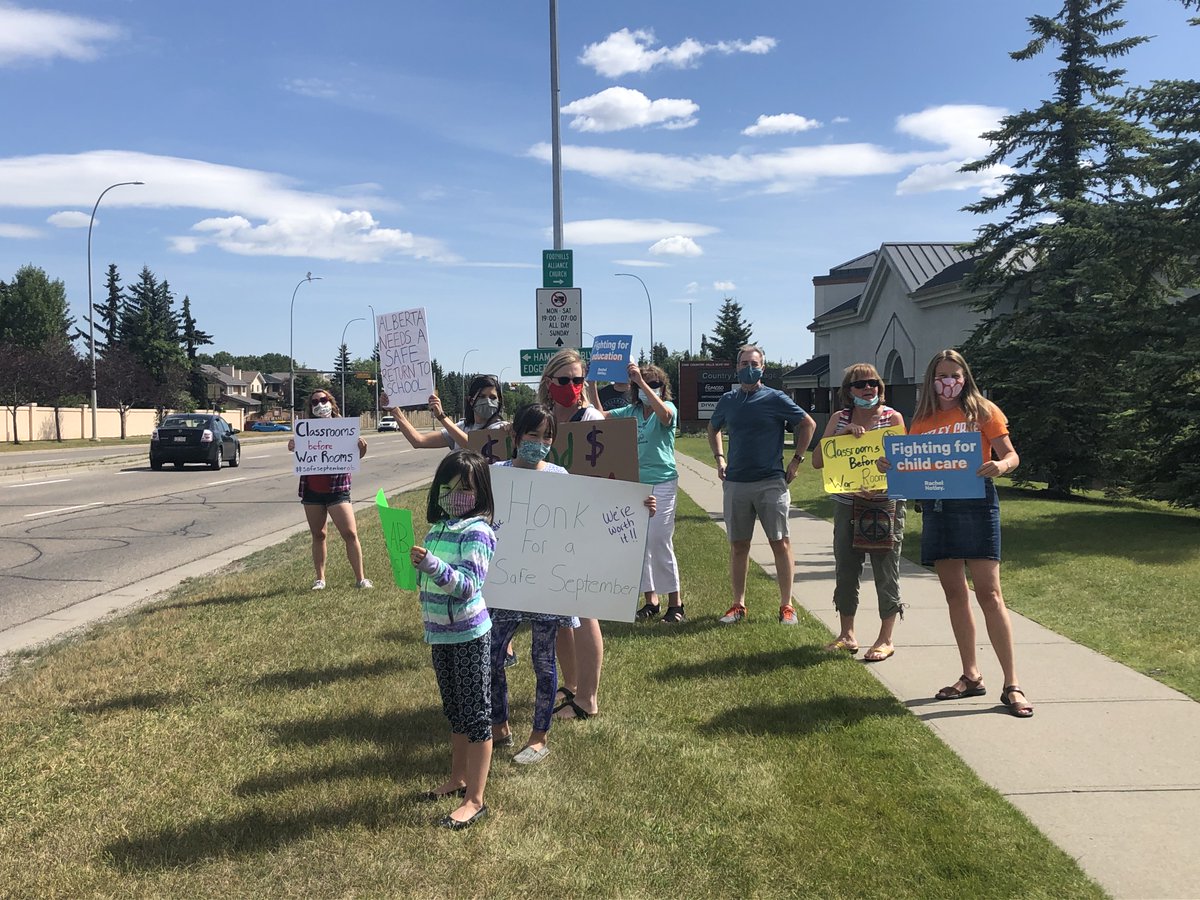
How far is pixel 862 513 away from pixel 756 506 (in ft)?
3.11

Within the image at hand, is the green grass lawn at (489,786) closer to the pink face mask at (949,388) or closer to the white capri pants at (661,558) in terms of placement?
the white capri pants at (661,558)

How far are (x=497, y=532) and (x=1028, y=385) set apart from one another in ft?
51.9

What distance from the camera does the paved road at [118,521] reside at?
9281 mm

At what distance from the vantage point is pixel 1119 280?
13.5 meters

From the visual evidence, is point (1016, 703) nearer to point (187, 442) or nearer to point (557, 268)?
point (557, 268)

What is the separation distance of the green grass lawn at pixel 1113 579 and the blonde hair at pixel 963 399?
2068mm

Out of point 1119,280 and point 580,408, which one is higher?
point 1119,280

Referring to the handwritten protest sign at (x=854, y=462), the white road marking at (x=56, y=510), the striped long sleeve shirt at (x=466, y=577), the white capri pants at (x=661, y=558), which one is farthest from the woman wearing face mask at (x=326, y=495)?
the white road marking at (x=56, y=510)

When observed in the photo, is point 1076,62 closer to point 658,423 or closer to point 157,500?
point 658,423

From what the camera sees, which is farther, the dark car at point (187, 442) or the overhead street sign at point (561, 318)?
the dark car at point (187, 442)

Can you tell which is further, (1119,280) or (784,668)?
(1119,280)

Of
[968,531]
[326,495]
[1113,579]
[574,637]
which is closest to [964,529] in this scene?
[968,531]

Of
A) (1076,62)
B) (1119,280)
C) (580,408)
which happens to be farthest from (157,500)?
(1076,62)

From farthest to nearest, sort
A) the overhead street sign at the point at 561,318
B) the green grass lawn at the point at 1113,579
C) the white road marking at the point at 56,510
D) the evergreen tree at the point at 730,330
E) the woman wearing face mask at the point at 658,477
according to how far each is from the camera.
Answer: the evergreen tree at the point at 730,330, the white road marking at the point at 56,510, the overhead street sign at the point at 561,318, the woman wearing face mask at the point at 658,477, the green grass lawn at the point at 1113,579
